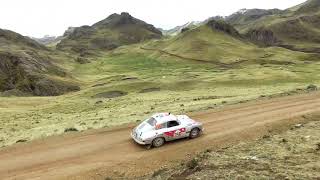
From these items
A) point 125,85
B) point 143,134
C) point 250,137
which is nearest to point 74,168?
point 143,134

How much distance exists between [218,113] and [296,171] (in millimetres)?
16644

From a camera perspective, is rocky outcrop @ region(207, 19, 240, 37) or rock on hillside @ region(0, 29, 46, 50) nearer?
rock on hillside @ region(0, 29, 46, 50)

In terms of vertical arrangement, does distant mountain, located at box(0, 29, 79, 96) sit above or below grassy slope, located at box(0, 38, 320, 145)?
above

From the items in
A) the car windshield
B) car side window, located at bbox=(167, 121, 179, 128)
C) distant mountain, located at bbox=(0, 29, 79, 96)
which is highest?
distant mountain, located at bbox=(0, 29, 79, 96)

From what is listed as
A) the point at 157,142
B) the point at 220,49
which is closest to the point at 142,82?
the point at 157,142

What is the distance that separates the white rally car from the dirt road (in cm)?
51

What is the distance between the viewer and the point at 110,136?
3153 centimetres

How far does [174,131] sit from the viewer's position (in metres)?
28.5

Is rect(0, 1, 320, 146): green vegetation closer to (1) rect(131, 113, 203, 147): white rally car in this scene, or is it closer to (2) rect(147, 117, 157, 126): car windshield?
(2) rect(147, 117, 157, 126): car windshield

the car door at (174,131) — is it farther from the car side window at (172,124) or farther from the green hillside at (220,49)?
the green hillside at (220,49)

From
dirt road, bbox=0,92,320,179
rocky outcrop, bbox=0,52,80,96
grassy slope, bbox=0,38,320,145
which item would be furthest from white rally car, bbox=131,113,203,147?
rocky outcrop, bbox=0,52,80,96

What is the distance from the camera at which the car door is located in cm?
2841

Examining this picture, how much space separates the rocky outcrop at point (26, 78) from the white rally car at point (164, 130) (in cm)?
6220

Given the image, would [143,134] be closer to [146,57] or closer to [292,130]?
[292,130]
